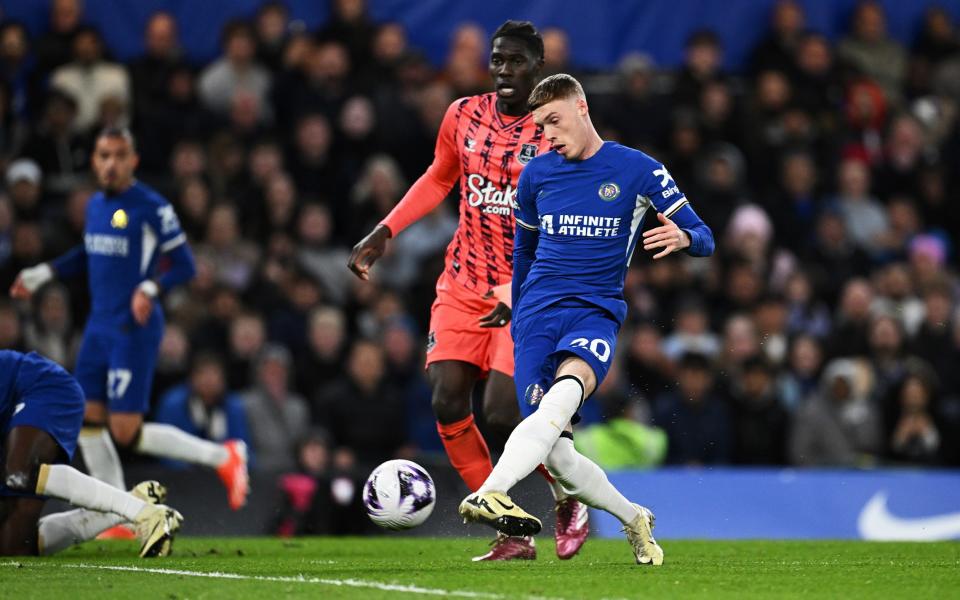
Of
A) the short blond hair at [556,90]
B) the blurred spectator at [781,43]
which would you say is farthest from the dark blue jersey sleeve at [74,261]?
the blurred spectator at [781,43]

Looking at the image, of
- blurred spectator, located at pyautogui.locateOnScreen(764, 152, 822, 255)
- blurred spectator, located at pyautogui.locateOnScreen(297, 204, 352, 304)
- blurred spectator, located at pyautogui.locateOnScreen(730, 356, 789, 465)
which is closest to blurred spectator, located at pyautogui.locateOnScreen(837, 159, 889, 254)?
Answer: blurred spectator, located at pyautogui.locateOnScreen(764, 152, 822, 255)

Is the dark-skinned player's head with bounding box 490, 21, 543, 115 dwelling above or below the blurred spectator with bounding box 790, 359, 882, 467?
above

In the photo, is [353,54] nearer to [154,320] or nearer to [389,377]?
[389,377]

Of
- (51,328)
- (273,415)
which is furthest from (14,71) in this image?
(273,415)

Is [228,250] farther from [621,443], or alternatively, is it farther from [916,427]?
[916,427]

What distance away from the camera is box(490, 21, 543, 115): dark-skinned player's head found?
834 centimetres

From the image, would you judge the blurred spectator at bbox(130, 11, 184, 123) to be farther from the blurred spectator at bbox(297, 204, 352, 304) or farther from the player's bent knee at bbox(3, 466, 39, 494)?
the player's bent knee at bbox(3, 466, 39, 494)

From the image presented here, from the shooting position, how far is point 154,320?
1030 cm

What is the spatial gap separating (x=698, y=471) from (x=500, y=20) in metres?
6.10

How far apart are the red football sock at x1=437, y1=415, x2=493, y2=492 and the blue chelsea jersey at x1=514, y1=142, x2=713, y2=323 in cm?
123

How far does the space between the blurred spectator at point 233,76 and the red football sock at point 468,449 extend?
685cm

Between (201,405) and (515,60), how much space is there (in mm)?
4979

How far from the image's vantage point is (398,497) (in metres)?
8.12

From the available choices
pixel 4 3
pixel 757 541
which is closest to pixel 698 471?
pixel 757 541
